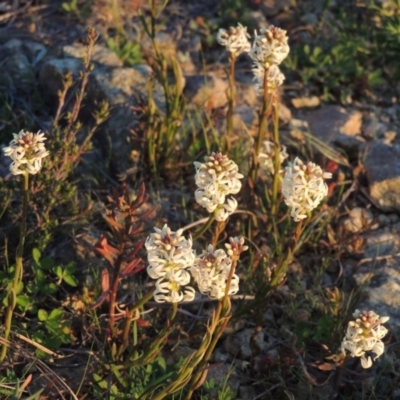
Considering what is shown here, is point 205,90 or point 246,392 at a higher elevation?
A: point 205,90

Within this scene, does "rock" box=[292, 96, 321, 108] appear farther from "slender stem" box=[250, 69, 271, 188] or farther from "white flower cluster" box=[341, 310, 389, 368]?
"white flower cluster" box=[341, 310, 389, 368]

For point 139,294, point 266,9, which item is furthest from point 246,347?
point 266,9

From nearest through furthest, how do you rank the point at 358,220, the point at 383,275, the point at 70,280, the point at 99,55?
the point at 70,280 → the point at 383,275 → the point at 358,220 → the point at 99,55

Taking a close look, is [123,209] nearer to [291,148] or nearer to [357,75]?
[291,148]

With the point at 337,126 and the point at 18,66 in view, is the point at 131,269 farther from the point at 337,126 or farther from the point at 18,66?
the point at 18,66

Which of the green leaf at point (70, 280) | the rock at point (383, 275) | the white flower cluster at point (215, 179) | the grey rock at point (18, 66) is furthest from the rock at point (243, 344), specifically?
the grey rock at point (18, 66)

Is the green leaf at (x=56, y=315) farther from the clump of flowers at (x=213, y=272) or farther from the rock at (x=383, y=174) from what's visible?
the rock at (x=383, y=174)

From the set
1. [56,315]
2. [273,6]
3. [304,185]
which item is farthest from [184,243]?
[273,6]

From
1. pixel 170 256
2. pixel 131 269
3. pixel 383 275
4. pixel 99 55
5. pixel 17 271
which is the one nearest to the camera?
pixel 170 256
